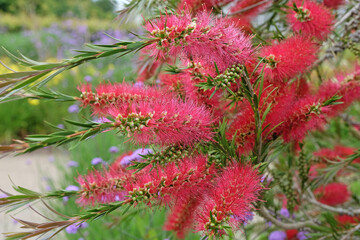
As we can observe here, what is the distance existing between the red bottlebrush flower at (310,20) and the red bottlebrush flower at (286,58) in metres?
0.06

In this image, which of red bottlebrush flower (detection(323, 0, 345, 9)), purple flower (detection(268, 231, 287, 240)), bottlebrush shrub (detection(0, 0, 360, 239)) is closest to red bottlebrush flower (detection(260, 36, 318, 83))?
bottlebrush shrub (detection(0, 0, 360, 239))

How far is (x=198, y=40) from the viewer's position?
511 mm

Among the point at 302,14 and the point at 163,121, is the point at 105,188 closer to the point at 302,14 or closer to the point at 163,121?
the point at 163,121

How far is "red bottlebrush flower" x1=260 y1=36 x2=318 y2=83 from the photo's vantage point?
60cm

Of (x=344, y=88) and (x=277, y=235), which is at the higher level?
(x=344, y=88)

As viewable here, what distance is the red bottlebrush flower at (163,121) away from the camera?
1.61ft

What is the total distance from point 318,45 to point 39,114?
4082 mm

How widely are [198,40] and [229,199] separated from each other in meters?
0.21

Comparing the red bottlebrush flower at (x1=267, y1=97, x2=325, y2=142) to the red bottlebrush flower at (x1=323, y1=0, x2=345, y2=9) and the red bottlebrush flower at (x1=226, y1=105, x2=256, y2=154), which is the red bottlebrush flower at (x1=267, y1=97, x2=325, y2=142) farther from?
the red bottlebrush flower at (x1=323, y1=0, x2=345, y2=9)

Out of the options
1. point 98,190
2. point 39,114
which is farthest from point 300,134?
point 39,114

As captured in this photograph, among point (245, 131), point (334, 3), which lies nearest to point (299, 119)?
point (245, 131)

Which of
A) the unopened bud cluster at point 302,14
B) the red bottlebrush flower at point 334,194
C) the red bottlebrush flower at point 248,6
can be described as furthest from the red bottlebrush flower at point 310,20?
the red bottlebrush flower at point 334,194

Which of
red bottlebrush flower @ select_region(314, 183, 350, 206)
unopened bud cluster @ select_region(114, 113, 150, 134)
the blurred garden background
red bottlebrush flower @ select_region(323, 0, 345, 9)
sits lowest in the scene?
red bottlebrush flower @ select_region(314, 183, 350, 206)

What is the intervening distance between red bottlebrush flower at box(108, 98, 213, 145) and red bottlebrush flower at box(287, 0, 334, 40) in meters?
0.28
